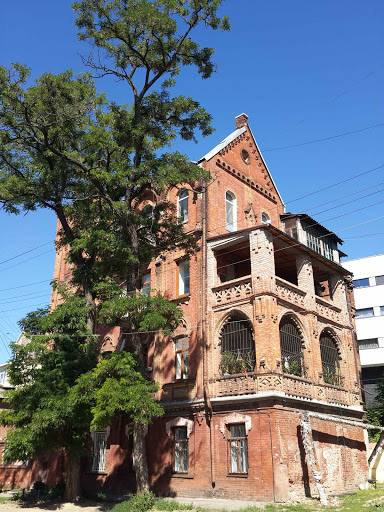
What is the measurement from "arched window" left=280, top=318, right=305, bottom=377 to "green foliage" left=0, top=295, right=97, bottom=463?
830 centimetres

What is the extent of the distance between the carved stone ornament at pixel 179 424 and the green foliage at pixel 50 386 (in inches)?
139

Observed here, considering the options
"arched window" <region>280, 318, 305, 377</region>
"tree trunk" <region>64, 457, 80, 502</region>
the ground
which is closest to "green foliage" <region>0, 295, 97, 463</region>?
"tree trunk" <region>64, 457, 80, 502</region>

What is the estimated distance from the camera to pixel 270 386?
56.5 ft

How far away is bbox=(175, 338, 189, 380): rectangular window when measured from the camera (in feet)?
68.9

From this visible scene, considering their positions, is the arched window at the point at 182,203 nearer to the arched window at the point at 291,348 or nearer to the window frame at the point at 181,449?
the arched window at the point at 291,348

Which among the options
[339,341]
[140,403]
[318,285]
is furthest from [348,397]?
[140,403]

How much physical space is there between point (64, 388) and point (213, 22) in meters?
16.4

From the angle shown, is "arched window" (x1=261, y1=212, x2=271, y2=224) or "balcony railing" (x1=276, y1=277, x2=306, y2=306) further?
"arched window" (x1=261, y1=212, x2=271, y2=224)

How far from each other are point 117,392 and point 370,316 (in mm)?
33353

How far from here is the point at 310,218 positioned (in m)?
25.6

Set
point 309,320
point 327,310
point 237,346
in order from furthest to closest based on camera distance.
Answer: point 327,310 → point 309,320 → point 237,346

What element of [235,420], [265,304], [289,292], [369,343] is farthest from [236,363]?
[369,343]

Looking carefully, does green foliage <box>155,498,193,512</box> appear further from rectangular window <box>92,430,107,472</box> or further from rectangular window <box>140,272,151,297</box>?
rectangular window <box>140,272,151,297</box>

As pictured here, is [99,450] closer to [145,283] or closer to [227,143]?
[145,283]
